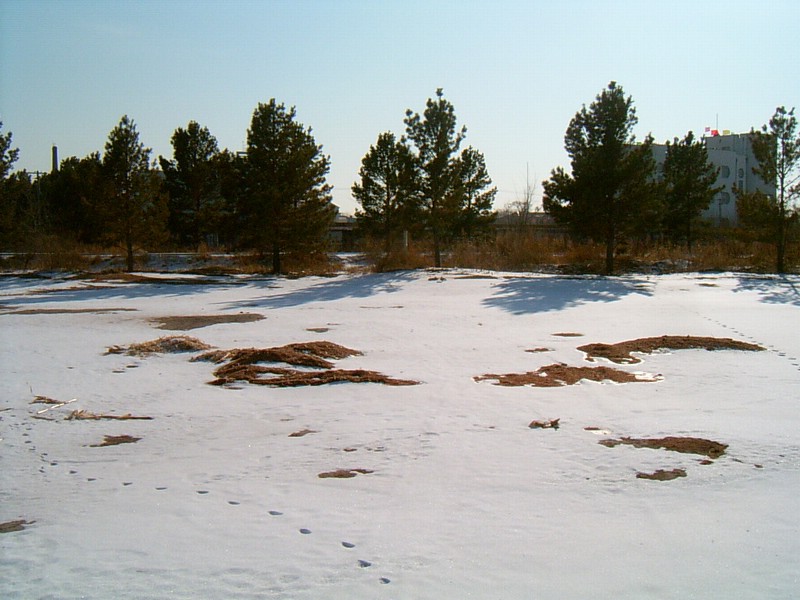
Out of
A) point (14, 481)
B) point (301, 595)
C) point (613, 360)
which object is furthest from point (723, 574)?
point (613, 360)

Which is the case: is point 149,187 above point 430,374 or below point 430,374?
above

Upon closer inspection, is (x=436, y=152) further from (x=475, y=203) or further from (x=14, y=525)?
(x=14, y=525)

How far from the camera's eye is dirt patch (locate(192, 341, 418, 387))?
31.8 feet

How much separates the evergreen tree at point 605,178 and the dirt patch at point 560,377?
18863 millimetres

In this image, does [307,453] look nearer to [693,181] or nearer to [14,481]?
[14,481]

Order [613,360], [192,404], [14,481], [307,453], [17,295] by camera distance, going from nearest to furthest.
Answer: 1. [14,481]
2. [307,453]
3. [192,404]
4. [613,360]
5. [17,295]

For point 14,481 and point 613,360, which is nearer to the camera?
point 14,481

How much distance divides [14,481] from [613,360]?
8.47m

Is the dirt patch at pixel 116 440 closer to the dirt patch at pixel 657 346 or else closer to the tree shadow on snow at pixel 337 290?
the dirt patch at pixel 657 346

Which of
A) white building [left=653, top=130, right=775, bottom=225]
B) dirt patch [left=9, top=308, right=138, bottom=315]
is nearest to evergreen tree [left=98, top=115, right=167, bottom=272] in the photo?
dirt patch [left=9, top=308, right=138, bottom=315]

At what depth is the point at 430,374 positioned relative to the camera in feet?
33.5

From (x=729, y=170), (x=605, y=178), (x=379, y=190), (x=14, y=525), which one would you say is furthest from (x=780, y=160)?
(x=729, y=170)

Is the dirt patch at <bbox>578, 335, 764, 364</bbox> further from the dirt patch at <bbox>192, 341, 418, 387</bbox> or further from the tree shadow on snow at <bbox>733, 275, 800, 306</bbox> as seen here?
the tree shadow on snow at <bbox>733, 275, 800, 306</bbox>

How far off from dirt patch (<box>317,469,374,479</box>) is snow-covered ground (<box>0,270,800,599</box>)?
0.11 meters
